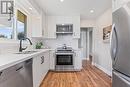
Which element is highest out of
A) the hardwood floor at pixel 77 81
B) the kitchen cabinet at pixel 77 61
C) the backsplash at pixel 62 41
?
the backsplash at pixel 62 41

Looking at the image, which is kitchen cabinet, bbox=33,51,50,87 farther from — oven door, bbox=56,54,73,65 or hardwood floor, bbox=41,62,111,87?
oven door, bbox=56,54,73,65

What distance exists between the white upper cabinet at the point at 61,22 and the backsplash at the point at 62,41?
40 cm

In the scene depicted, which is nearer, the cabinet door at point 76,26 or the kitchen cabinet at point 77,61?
the kitchen cabinet at point 77,61

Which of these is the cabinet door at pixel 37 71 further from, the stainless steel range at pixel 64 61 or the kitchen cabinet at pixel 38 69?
the stainless steel range at pixel 64 61

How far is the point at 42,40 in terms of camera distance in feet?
23.7

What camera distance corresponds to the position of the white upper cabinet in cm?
695

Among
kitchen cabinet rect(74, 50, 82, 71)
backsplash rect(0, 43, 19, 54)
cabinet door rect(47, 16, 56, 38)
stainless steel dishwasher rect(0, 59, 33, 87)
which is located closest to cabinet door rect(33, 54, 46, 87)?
backsplash rect(0, 43, 19, 54)

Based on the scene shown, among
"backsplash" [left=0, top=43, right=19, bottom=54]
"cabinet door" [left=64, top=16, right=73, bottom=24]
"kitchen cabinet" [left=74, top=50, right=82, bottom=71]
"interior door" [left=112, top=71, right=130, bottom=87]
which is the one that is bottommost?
"kitchen cabinet" [left=74, top=50, right=82, bottom=71]

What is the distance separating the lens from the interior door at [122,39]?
168cm

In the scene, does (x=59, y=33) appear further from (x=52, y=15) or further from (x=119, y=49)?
(x=119, y=49)

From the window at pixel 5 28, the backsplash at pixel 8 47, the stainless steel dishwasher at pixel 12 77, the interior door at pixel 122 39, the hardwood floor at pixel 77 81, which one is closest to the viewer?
the stainless steel dishwasher at pixel 12 77

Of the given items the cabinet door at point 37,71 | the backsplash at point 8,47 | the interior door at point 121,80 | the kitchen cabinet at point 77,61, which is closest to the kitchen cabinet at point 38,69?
the cabinet door at point 37,71

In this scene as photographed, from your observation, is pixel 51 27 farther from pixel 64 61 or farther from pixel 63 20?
pixel 64 61

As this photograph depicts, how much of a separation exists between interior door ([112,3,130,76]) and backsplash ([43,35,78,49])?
17.1 feet
